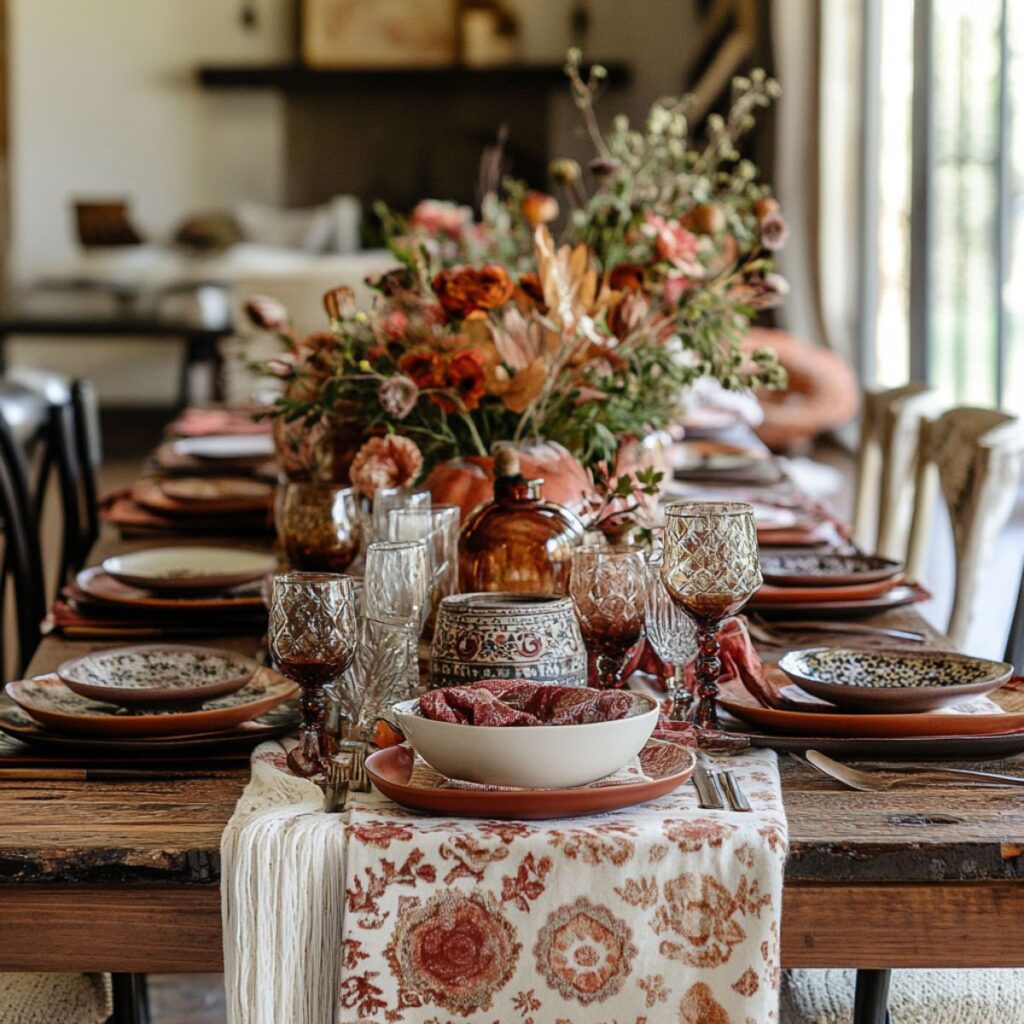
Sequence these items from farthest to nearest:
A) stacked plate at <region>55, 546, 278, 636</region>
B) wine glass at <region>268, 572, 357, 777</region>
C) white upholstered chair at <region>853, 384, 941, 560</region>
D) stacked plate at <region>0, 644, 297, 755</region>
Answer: white upholstered chair at <region>853, 384, 941, 560</region>, stacked plate at <region>55, 546, 278, 636</region>, stacked plate at <region>0, 644, 297, 755</region>, wine glass at <region>268, 572, 357, 777</region>

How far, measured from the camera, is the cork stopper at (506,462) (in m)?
1.45

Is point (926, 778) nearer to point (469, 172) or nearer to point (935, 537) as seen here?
point (935, 537)

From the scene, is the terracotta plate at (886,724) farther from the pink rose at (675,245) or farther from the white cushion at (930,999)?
the pink rose at (675,245)

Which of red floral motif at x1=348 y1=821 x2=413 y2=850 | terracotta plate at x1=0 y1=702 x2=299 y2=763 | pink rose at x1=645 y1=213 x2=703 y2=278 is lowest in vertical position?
terracotta plate at x1=0 y1=702 x2=299 y2=763

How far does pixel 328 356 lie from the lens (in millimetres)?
1848

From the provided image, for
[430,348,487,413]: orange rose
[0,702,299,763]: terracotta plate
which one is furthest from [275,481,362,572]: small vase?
[0,702,299,763]: terracotta plate

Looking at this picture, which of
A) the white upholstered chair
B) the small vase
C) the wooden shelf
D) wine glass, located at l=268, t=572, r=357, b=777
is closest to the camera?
wine glass, located at l=268, t=572, r=357, b=777

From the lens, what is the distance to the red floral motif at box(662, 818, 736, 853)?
1.02 m

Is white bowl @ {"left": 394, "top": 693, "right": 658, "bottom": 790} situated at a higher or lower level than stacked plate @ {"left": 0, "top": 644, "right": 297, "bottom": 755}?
higher

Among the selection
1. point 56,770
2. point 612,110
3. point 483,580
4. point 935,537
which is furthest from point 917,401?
point 612,110

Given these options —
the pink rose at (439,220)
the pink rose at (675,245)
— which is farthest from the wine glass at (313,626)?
the pink rose at (439,220)

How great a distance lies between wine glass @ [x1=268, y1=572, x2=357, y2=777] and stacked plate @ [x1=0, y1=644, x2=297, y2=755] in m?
0.13

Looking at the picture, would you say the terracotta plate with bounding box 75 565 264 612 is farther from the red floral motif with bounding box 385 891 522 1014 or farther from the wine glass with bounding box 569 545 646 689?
the red floral motif with bounding box 385 891 522 1014

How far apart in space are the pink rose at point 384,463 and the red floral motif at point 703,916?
0.69 meters
